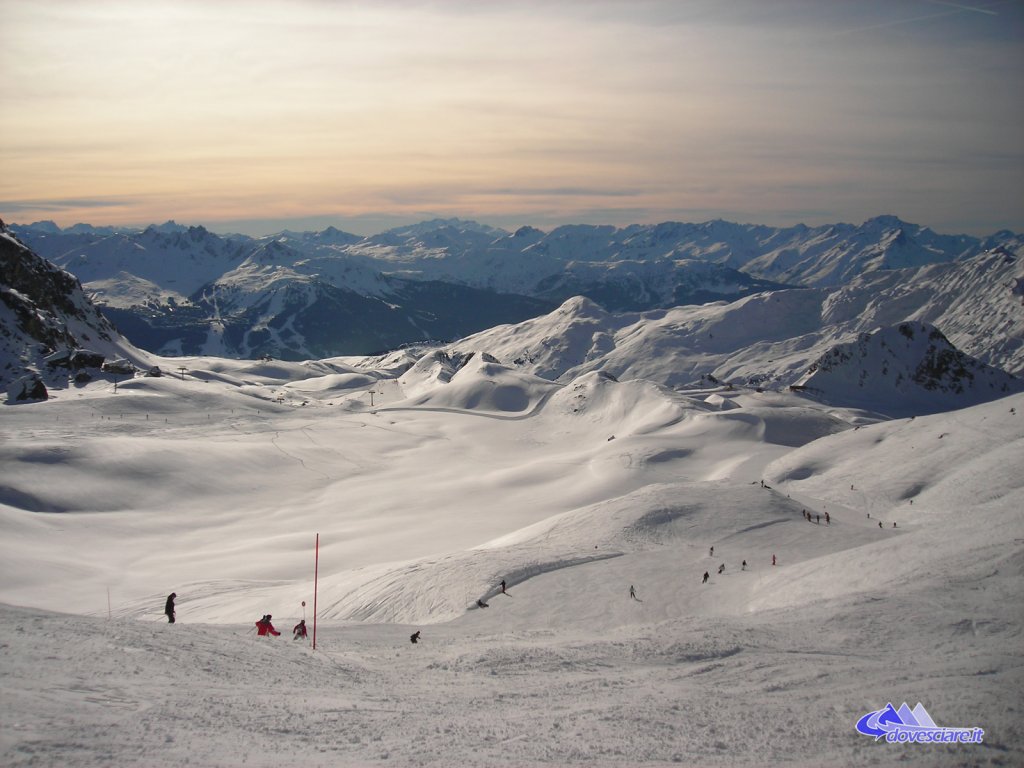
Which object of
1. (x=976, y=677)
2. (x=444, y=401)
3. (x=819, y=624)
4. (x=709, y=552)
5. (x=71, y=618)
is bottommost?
(x=444, y=401)

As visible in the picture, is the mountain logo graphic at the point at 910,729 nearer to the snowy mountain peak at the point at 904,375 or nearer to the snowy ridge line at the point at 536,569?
the snowy ridge line at the point at 536,569

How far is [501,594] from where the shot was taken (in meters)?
33.9

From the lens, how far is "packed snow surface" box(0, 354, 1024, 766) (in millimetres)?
15984

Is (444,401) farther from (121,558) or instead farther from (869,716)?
(869,716)

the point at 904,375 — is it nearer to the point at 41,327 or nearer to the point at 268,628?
the point at 41,327

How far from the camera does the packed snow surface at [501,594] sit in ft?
52.4

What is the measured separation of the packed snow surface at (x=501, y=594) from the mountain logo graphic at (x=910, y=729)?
1.10 ft

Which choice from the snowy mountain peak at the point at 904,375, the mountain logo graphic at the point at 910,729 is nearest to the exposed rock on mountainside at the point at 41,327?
the mountain logo graphic at the point at 910,729

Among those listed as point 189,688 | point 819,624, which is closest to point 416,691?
point 189,688

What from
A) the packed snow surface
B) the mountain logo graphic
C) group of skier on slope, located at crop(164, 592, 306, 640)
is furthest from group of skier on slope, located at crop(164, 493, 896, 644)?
the mountain logo graphic

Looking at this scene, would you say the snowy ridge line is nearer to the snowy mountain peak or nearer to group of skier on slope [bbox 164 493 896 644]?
group of skier on slope [bbox 164 493 896 644]

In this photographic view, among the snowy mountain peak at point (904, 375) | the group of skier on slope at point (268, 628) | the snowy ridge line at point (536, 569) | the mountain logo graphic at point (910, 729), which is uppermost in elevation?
the mountain logo graphic at point (910, 729)

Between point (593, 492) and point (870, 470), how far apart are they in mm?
26503

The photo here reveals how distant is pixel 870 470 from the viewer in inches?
2665
